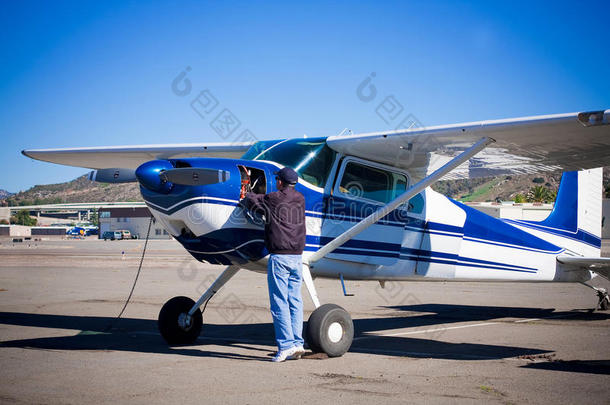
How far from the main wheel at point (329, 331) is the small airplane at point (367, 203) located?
0.01 metres

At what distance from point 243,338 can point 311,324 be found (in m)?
1.83

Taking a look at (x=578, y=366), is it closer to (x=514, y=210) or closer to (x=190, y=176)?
(x=190, y=176)

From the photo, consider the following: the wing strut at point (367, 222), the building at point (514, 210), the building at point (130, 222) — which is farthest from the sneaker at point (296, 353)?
the building at point (130, 222)

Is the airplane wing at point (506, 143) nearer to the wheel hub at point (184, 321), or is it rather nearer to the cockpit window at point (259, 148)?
the cockpit window at point (259, 148)

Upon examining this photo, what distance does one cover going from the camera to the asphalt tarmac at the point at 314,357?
4395 mm

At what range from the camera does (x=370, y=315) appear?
402 inches

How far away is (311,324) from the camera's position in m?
5.98

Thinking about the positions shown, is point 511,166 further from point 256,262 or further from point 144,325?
point 144,325

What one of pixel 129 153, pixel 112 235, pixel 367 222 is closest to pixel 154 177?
pixel 367 222

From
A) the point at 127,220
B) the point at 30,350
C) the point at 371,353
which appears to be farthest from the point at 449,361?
the point at 127,220

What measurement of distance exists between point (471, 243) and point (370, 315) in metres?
2.51

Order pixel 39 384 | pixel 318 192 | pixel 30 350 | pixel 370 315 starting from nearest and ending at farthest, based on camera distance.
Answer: pixel 39 384, pixel 30 350, pixel 318 192, pixel 370 315

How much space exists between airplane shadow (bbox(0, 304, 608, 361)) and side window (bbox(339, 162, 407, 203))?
6.27ft

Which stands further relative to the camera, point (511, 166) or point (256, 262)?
point (511, 166)
